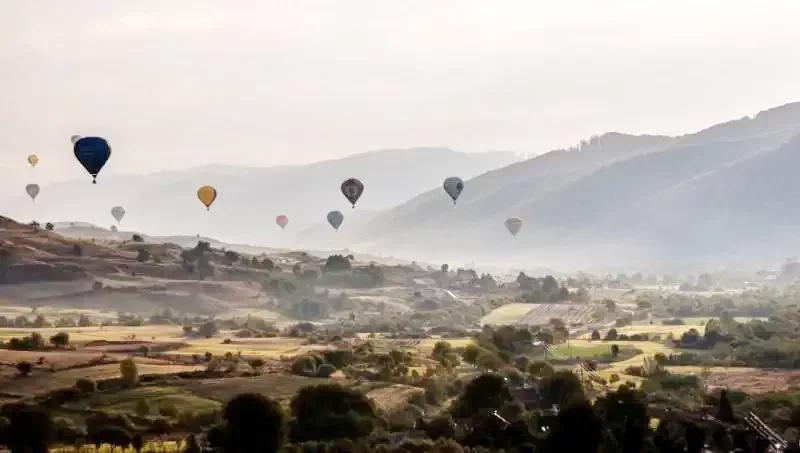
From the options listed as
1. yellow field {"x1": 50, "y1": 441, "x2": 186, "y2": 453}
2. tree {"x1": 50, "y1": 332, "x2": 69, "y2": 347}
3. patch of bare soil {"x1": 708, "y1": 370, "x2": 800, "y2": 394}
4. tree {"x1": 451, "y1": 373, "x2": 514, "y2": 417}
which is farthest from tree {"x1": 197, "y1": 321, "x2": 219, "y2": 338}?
yellow field {"x1": 50, "y1": 441, "x2": 186, "y2": 453}

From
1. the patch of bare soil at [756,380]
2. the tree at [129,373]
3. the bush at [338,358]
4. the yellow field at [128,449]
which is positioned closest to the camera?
the yellow field at [128,449]

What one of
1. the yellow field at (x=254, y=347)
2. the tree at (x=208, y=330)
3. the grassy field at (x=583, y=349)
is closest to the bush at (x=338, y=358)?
the yellow field at (x=254, y=347)

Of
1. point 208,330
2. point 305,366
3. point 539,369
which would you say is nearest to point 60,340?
point 305,366

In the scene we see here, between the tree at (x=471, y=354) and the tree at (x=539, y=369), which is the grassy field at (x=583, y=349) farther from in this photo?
the tree at (x=539, y=369)

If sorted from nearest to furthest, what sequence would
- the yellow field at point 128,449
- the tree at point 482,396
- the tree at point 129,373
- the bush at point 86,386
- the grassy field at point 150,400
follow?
1. the yellow field at point 128,449
2. the tree at point 482,396
3. the grassy field at point 150,400
4. the bush at point 86,386
5. the tree at point 129,373

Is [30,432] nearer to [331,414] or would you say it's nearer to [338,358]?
[331,414]

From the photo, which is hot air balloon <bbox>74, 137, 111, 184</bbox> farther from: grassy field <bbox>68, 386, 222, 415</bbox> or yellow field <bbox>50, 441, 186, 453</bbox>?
yellow field <bbox>50, 441, 186, 453</bbox>
